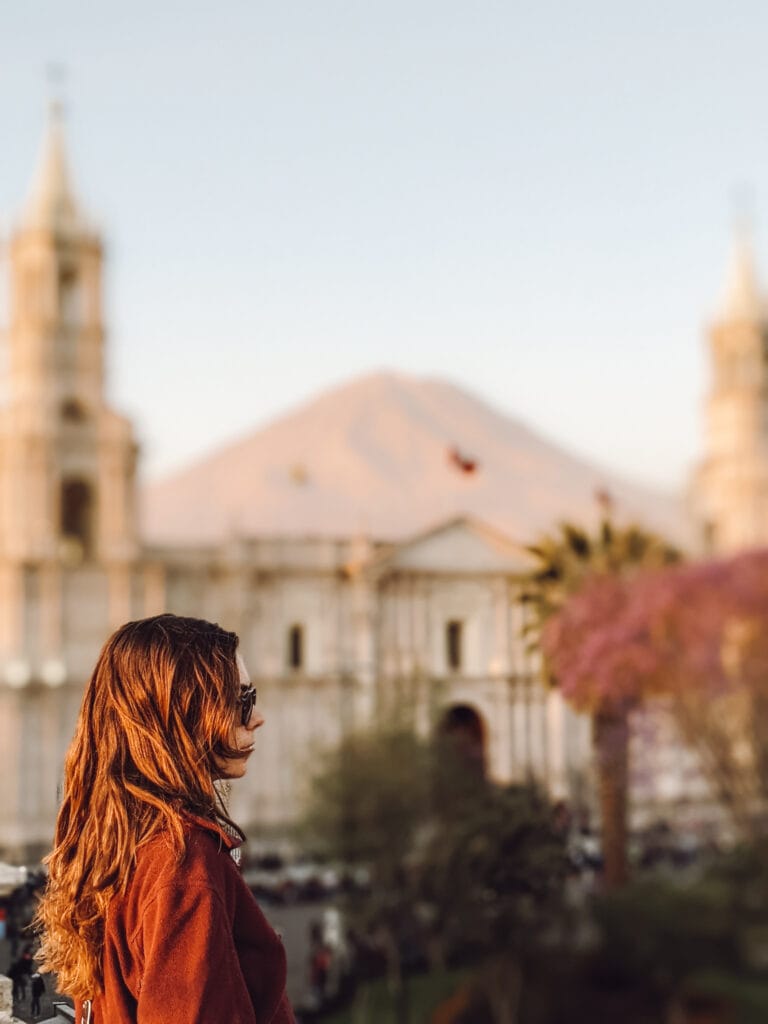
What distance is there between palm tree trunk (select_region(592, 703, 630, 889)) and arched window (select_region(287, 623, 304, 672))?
1282 centimetres

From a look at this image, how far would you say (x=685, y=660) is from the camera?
1537 inches

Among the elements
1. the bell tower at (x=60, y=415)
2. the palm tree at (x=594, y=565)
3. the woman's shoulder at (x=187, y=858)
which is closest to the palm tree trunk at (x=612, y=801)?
the palm tree at (x=594, y=565)

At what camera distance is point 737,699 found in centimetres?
4097

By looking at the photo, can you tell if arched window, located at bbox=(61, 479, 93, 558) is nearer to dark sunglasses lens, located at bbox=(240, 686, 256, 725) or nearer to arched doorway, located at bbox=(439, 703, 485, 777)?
arched doorway, located at bbox=(439, 703, 485, 777)

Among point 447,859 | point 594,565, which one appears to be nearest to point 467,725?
point 594,565

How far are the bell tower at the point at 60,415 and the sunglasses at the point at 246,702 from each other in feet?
133

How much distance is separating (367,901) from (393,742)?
7202 millimetres

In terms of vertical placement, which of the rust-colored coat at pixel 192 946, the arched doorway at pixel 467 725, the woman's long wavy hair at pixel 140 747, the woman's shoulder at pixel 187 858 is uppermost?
the woman's long wavy hair at pixel 140 747

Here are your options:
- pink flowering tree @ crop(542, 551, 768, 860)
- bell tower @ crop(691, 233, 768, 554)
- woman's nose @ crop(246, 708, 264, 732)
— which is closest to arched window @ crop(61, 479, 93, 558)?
pink flowering tree @ crop(542, 551, 768, 860)

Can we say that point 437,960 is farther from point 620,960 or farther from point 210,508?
point 210,508

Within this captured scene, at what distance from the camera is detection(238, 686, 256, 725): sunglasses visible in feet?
9.82

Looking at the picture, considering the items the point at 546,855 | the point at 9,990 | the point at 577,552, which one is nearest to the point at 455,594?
the point at 577,552

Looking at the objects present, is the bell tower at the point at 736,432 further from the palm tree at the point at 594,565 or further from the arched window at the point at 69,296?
the arched window at the point at 69,296

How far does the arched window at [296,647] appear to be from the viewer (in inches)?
1863
